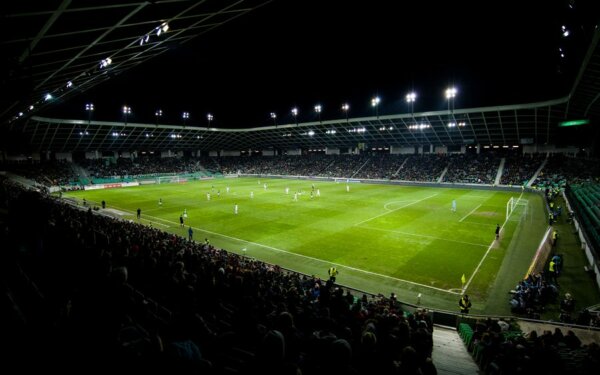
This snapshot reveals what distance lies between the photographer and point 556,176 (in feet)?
166

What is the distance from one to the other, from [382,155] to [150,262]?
2943 inches

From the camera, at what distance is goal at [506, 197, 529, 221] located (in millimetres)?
32562

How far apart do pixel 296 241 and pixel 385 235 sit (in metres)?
7.53

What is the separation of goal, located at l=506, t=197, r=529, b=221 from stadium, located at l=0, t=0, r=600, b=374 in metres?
0.28

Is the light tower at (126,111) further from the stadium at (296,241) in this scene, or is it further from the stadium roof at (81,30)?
the stadium roof at (81,30)

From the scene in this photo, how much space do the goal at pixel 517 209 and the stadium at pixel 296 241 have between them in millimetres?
281

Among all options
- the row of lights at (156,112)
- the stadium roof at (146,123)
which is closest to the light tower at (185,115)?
the row of lights at (156,112)

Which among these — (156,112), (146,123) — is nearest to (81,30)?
(156,112)

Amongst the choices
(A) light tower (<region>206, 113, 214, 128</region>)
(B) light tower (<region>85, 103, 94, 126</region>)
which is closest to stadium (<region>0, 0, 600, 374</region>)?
(B) light tower (<region>85, 103, 94, 126</region>)

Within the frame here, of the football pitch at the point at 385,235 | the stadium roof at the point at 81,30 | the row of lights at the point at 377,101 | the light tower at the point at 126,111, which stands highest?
the light tower at the point at 126,111

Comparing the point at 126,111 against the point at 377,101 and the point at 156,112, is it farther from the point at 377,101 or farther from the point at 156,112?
the point at 377,101

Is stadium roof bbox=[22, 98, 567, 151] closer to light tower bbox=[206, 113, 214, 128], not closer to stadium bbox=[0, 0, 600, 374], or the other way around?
stadium bbox=[0, 0, 600, 374]

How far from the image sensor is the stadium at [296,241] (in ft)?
12.9

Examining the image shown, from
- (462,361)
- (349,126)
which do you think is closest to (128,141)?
(349,126)
